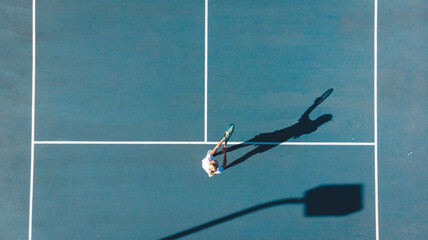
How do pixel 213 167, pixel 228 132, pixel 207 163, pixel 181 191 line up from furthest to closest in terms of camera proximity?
pixel 181 191 → pixel 228 132 → pixel 207 163 → pixel 213 167

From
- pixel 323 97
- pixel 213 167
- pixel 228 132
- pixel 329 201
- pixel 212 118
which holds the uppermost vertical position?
pixel 323 97

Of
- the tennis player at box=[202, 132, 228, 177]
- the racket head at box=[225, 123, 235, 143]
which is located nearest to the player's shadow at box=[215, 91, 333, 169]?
the racket head at box=[225, 123, 235, 143]

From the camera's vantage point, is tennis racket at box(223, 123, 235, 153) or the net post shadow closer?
tennis racket at box(223, 123, 235, 153)

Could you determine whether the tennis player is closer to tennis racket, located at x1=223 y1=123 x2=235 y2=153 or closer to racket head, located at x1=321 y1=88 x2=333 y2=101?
tennis racket, located at x1=223 y1=123 x2=235 y2=153

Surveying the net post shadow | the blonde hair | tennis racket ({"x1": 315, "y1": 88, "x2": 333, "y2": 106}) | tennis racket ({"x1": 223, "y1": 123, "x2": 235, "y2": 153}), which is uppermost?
tennis racket ({"x1": 315, "y1": 88, "x2": 333, "y2": 106})

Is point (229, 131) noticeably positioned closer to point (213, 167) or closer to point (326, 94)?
point (213, 167)

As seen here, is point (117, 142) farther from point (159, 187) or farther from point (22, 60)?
point (22, 60)

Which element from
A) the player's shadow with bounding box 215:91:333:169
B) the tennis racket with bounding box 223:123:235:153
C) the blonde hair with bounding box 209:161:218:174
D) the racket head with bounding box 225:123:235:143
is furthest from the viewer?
the player's shadow with bounding box 215:91:333:169

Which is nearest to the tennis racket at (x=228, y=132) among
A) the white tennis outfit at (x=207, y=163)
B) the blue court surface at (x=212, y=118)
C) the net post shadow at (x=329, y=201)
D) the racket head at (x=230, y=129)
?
the racket head at (x=230, y=129)

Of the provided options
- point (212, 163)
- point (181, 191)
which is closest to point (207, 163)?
point (212, 163)
